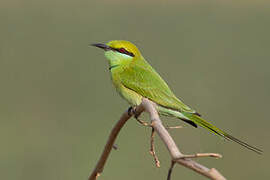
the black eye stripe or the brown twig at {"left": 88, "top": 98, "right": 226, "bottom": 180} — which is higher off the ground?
the black eye stripe

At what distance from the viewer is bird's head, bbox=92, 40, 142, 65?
94.9 inches

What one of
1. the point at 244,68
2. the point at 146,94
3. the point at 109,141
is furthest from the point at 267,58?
the point at 109,141

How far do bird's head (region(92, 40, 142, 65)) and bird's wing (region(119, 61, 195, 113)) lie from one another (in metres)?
0.04

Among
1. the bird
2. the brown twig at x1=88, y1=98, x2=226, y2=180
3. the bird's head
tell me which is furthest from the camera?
the bird's head

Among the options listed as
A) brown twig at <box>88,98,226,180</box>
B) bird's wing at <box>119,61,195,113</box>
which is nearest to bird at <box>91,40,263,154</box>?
bird's wing at <box>119,61,195,113</box>

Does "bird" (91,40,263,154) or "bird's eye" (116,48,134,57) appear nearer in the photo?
"bird" (91,40,263,154)

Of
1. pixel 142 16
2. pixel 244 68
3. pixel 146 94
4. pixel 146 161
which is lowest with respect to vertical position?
pixel 146 161

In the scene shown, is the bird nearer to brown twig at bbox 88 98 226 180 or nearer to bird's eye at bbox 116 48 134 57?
bird's eye at bbox 116 48 134 57

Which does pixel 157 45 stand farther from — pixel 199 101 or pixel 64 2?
pixel 64 2

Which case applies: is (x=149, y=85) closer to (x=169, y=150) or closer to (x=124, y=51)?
(x=124, y=51)

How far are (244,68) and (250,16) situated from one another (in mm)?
3146

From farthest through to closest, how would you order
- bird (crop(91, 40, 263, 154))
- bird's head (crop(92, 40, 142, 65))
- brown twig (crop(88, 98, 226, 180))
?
1. bird's head (crop(92, 40, 142, 65))
2. bird (crop(91, 40, 263, 154))
3. brown twig (crop(88, 98, 226, 180))

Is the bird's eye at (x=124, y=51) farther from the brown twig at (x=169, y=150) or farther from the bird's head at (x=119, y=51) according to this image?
the brown twig at (x=169, y=150)

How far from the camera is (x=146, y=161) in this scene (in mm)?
4746
